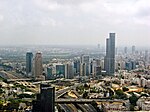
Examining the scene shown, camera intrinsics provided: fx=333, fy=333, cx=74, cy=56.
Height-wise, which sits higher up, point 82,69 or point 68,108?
point 82,69

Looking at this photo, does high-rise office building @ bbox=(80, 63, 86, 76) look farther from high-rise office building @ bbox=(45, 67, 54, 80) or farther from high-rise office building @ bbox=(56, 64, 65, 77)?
high-rise office building @ bbox=(45, 67, 54, 80)

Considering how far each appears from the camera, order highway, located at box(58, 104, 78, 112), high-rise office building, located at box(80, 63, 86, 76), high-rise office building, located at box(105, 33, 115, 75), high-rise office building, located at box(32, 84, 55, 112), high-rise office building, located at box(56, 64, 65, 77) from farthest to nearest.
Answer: high-rise office building, located at box(105, 33, 115, 75) < high-rise office building, located at box(80, 63, 86, 76) < high-rise office building, located at box(56, 64, 65, 77) < highway, located at box(58, 104, 78, 112) < high-rise office building, located at box(32, 84, 55, 112)

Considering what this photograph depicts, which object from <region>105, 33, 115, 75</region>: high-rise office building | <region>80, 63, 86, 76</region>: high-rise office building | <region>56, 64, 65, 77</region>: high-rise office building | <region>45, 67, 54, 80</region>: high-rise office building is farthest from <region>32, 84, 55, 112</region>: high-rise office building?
<region>105, 33, 115, 75</region>: high-rise office building

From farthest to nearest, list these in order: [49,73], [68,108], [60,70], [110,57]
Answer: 1. [110,57]
2. [60,70]
3. [49,73]
4. [68,108]

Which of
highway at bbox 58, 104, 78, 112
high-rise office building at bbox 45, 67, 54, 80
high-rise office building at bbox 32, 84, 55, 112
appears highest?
high-rise office building at bbox 32, 84, 55, 112

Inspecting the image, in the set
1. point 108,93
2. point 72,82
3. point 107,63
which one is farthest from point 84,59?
point 108,93

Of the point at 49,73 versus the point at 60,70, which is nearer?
the point at 49,73

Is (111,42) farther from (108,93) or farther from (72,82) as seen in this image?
(108,93)

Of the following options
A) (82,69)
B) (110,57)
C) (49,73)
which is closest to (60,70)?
(49,73)

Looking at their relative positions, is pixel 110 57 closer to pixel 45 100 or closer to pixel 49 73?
pixel 49 73
